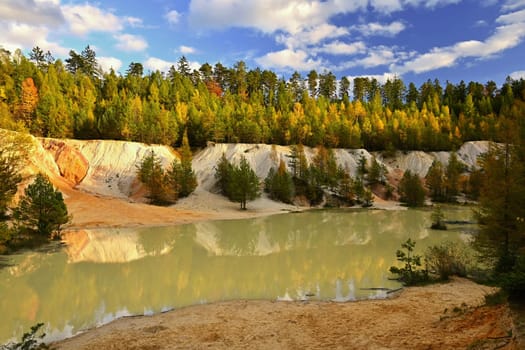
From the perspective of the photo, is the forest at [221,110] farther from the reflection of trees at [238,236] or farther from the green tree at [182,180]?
the reflection of trees at [238,236]

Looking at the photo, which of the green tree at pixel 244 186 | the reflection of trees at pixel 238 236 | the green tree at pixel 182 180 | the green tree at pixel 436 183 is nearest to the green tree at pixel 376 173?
the green tree at pixel 436 183

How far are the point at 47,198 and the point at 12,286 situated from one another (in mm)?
13223

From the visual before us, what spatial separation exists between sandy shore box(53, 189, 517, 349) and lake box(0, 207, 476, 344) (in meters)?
2.07

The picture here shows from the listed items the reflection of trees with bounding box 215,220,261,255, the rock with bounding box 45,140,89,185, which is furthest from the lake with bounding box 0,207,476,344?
the rock with bounding box 45,140,89,185

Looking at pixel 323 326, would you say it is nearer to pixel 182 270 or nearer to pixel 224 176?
pixel 182 270

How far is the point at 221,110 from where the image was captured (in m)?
89.0

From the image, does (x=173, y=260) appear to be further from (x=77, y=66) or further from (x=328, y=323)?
(x=77, y=66)

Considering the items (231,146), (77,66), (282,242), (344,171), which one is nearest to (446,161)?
(344,171)

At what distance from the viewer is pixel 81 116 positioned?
257 feet

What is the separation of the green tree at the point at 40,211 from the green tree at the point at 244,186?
108 ft

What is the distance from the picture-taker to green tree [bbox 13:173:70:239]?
3014 centimetres

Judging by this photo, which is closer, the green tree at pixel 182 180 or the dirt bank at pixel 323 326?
the dirt bank at pixel 323 326

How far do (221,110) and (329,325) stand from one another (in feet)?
267

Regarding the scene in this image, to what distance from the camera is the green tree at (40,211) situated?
30141 mm
